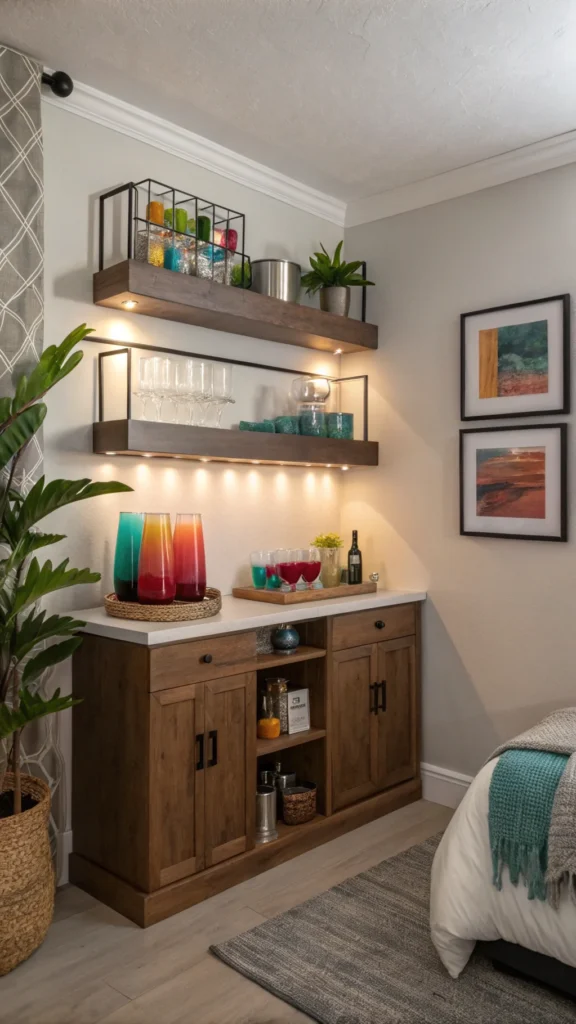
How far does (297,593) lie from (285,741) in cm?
58

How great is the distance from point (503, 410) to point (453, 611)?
0.92 meters

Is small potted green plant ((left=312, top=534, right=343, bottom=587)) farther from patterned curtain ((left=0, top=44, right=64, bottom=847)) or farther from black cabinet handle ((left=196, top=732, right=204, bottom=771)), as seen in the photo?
patterned curtain ((left=0, top=44, right=64, bottom=847))

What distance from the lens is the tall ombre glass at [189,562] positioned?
2.85 metres

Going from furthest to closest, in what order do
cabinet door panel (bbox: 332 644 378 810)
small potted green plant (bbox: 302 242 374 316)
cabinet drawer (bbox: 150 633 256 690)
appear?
small potted green plant (bbox: 302 242 374 316)
cabinet door panel (bbox: 332 644 378 810)
cabinet drawer (bbox: 150 633 256 690)

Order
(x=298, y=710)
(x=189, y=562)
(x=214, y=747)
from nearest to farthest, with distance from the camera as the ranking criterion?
(x=214, y=747) < (x=189, y=562) < (x=298, y=710)

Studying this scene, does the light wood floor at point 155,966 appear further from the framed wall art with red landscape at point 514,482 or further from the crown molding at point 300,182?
the crown molding at point 300,182

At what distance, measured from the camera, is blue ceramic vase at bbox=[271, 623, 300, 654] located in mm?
3119

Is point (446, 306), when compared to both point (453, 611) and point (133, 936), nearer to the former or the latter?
point (453, 611)

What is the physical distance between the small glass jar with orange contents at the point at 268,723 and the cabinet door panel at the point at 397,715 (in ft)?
1.74

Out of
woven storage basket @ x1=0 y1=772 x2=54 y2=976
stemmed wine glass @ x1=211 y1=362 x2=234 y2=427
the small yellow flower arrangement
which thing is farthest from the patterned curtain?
the small yellow flower arrangement

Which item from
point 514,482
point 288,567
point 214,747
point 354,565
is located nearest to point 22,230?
point 288,567

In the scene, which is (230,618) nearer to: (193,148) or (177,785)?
(177,785)

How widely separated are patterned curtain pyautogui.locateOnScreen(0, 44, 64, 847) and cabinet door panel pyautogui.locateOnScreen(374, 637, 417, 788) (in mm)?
1466

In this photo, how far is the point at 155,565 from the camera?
274 cm
